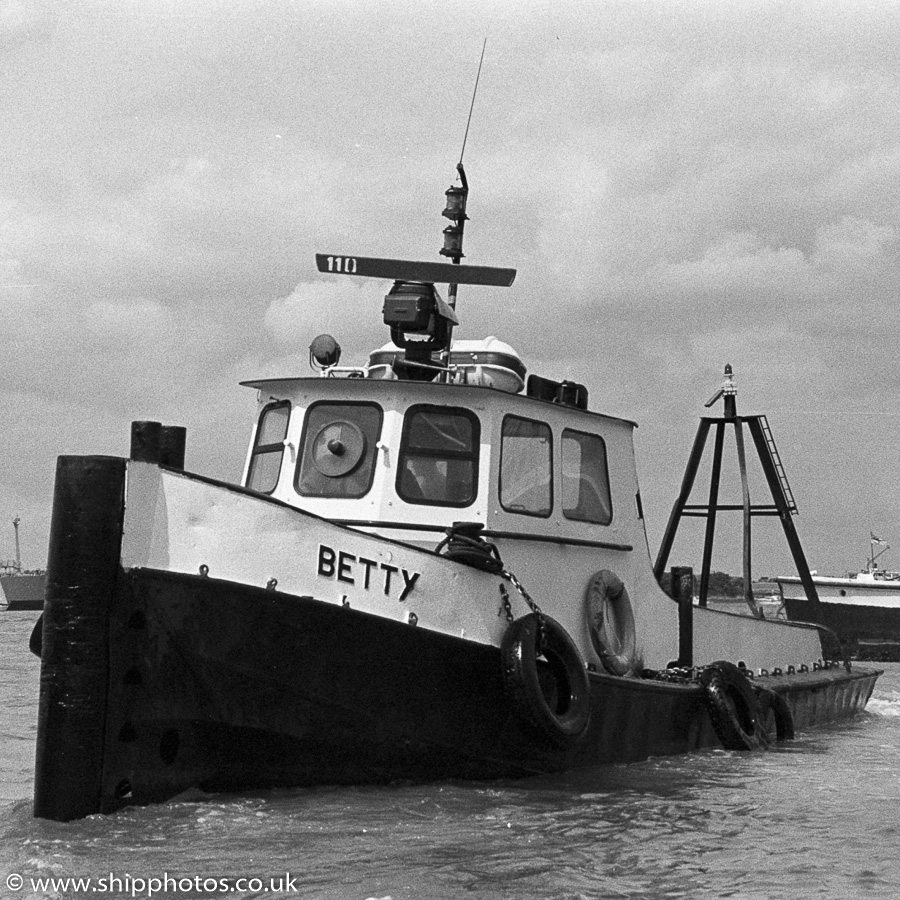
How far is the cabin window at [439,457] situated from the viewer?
33.6ft

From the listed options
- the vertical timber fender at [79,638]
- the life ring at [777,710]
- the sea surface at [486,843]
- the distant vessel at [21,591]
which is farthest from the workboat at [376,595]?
the distant vessel at [21,591]

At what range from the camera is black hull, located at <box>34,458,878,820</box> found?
8250 millimetres

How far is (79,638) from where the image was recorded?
824cm

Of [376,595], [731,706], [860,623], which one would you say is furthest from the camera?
[860,623]

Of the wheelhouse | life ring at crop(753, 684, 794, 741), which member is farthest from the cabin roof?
life ring at crop(753, 684, 794, 741)

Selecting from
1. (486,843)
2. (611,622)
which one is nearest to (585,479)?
(611,622)

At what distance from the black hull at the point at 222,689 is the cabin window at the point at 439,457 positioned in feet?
4.37

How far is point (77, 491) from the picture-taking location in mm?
8297

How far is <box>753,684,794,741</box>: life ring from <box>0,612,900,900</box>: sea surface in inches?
90.7

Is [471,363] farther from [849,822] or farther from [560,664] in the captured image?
[849,822]

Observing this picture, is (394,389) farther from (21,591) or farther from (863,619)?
(21,591)

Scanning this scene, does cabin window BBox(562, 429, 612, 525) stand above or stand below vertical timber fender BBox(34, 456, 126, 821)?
above

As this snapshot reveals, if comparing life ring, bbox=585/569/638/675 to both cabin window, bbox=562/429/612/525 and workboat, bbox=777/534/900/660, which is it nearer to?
cabin window, bbox=562/429/612/525

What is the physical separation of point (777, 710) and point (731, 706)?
4.64ft
